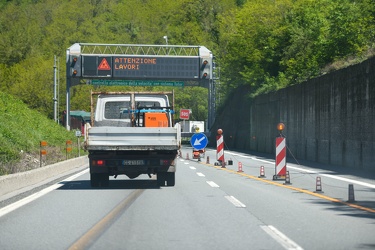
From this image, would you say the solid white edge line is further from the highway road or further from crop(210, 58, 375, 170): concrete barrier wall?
crop(210, 58, 375, 170): concrete barrier wall

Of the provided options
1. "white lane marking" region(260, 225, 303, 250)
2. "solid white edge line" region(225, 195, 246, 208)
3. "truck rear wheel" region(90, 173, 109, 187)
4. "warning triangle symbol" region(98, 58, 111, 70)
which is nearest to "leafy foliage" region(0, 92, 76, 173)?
"truck rear wheel" region(90, 173, 109, 187)

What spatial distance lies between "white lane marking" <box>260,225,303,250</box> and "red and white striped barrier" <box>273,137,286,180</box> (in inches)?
464

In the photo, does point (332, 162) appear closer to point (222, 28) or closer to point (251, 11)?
point (251, 11)

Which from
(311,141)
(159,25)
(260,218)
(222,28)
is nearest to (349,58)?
(311,141)

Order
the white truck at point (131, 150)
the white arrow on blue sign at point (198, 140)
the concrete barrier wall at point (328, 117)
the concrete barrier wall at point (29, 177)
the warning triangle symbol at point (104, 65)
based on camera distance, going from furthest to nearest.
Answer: the warning triangle symbol at point (104, 65) < the white arrow on blue sign at point (198, 140) < the concrete barrier wall at point (328, 117) < the white truck at point (131, 150) < the concrete barrier wall at point (29, 177)

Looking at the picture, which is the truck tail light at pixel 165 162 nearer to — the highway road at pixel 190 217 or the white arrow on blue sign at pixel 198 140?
the highway road at pixel 190 217

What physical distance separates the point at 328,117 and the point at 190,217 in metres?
23.9

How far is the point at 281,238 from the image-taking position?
10219mm

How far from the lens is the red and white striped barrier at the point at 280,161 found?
76.0 ft

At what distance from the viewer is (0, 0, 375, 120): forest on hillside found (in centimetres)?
5606

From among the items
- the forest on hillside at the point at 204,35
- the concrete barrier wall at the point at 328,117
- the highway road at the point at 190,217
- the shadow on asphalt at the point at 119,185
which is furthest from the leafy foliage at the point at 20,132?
the forest on hillside at the point at 204,35

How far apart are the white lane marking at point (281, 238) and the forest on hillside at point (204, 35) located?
94.6 feet

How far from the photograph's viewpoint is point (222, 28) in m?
109

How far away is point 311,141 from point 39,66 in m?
74.9
